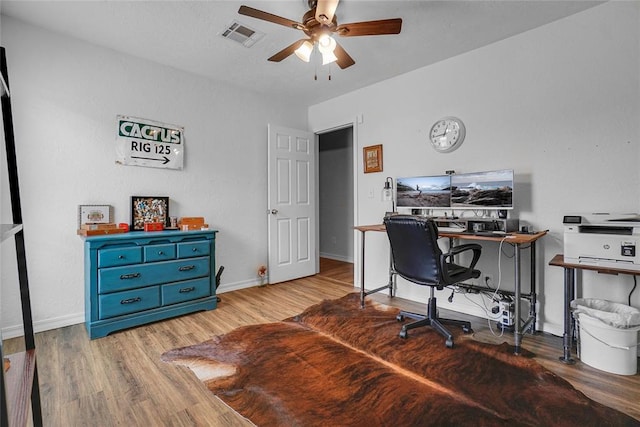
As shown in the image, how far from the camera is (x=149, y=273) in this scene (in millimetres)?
2719

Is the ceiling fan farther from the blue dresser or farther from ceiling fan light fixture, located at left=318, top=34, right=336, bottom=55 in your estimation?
the blue dresser

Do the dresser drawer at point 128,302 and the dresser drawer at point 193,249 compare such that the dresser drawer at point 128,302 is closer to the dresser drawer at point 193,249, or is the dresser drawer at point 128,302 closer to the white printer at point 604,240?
the dresser drawer at point 193,249

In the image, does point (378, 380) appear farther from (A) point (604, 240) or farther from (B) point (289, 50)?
(B) point (289, 50)

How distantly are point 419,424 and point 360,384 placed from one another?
408 millimetres

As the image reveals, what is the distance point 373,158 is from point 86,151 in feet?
9.68

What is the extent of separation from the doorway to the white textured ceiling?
2383 mm

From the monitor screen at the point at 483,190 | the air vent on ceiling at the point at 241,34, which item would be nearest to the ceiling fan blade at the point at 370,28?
the air vent on ceiling at the point at 241,34

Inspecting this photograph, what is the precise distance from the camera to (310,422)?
1.52 m

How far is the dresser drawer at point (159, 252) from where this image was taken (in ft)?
8.93

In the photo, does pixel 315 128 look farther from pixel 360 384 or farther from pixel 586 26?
pixel 360 384

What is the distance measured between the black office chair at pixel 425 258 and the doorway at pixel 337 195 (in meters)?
3.12

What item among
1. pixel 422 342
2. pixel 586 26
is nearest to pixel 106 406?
pixel 422 342

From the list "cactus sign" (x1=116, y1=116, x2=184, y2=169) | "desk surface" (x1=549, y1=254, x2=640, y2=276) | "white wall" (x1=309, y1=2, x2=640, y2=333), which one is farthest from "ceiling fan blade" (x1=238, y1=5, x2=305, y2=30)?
"desk surface" (x1=549, y1=254, x2=640, y2=276)

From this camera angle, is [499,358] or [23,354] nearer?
[23,354]
